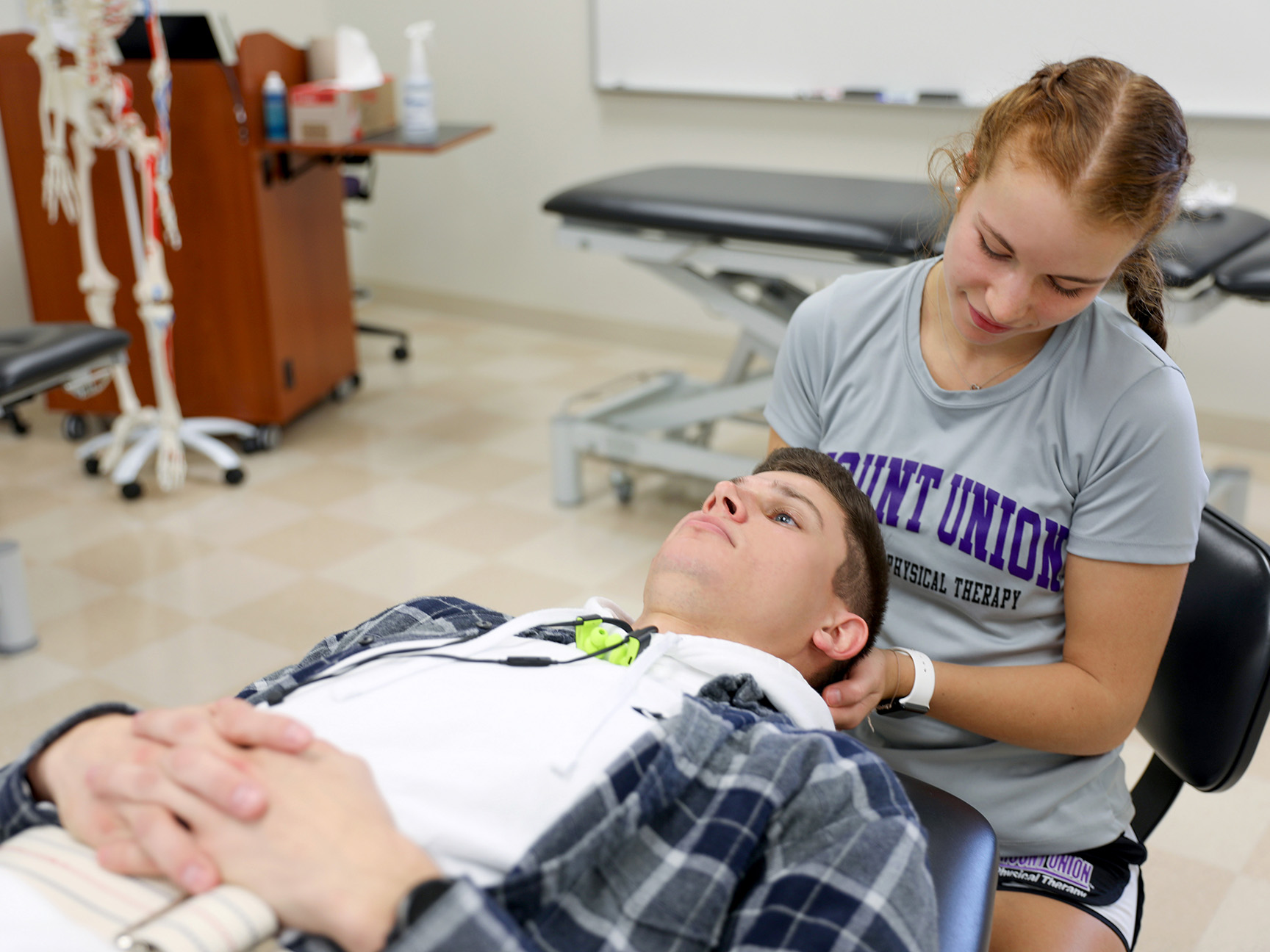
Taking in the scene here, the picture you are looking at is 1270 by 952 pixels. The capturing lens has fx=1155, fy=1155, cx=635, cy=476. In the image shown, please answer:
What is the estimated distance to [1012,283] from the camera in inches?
40.4

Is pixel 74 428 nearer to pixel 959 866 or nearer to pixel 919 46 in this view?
pixel 919 46

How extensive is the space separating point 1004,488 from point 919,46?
2.80m

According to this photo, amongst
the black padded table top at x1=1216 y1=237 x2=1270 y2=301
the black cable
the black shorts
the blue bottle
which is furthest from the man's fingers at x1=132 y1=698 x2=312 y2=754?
the blue bottle

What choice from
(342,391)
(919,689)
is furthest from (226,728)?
(342,391)

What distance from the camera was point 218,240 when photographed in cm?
324

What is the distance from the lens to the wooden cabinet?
3125mm

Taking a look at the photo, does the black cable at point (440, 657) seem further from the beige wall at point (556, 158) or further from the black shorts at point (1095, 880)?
the beige wall at point (556, 158)

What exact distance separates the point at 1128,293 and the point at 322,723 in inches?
34.1

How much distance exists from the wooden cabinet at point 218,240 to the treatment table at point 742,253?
0.97 metres

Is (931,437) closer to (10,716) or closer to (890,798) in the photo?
(890,798)

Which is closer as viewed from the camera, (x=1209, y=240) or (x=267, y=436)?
(x=1209, y=240)

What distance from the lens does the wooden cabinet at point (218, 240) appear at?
3.12m

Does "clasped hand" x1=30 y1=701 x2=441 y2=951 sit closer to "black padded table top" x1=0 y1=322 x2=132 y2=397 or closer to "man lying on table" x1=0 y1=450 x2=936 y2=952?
"man lying on table" x1=0 y1=450 x2=936 y2=952

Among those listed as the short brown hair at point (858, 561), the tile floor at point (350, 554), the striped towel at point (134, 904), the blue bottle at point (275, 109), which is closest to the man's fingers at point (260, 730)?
the striped towel at point (134, 904)
